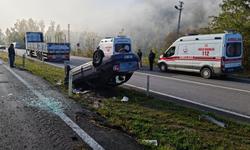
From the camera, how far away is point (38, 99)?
6.09 metres

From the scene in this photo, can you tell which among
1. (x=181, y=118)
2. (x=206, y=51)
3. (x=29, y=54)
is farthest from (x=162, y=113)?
(x=29, y=54)

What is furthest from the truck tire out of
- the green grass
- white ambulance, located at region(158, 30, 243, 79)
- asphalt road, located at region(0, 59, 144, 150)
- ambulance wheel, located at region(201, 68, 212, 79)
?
ambulance wheel, located at region(201, 68, 212, 79)

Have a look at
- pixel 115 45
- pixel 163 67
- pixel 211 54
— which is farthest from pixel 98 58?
pixel 115 45

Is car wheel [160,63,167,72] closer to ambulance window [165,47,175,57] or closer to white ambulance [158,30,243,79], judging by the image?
ambulance window [165,47,175,57]

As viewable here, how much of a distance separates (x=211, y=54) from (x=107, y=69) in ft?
24.6

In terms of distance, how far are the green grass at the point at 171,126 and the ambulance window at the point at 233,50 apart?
696cm

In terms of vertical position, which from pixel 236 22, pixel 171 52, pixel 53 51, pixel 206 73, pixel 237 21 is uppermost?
pixel 237 21

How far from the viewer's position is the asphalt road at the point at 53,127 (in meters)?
3.43

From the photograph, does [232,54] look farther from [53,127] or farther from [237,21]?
[53,127]

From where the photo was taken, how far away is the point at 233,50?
37.0 feet

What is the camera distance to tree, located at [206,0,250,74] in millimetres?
15477

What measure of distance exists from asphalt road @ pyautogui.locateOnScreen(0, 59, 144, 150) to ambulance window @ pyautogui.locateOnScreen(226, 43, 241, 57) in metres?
9.05

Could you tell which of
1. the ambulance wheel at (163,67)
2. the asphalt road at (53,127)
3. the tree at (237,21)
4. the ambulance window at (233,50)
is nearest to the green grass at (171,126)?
the asphalt road at (53,127)

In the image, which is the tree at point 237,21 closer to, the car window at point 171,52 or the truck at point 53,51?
the car window at point 171,52
